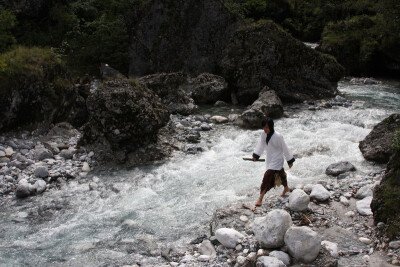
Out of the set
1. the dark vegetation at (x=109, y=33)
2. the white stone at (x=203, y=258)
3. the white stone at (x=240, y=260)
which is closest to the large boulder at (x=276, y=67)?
the dark vegetation at (x=109, y=33)

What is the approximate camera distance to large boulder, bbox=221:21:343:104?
19047 mm

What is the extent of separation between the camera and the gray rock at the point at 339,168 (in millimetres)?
10148

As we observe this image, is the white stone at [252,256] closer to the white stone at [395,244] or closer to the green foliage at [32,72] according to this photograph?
the white stone at [395,244]

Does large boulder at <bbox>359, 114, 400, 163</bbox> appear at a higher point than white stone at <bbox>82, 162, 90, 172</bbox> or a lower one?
higher

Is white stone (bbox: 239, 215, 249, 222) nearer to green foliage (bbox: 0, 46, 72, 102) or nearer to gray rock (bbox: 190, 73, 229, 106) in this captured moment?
green foliage (bbox: 0, 46, 72, 102)

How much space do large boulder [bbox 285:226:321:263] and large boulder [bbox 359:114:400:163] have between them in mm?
5497

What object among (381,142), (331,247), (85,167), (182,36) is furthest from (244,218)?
(182,36)

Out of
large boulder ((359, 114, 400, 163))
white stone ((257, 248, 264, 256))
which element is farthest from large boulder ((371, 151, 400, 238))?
large boulder ((359, 114, 400, 163))

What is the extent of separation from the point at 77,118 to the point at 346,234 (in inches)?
457

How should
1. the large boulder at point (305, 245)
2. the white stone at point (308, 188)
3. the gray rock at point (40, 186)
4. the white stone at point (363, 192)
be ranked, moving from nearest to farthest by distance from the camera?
the large boulder at point (305, 245)
the white stone at point (363, 192)
the white stone at point (308, 188)
the gray rock at point (40, 186)

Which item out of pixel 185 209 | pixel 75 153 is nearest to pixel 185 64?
pixel 75 153

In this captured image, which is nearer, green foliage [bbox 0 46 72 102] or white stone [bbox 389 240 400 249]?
white stone [bbox 389 240 400 249]

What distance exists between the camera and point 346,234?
23.7 ft

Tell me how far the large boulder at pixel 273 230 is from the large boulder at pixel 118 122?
6.31 meters
